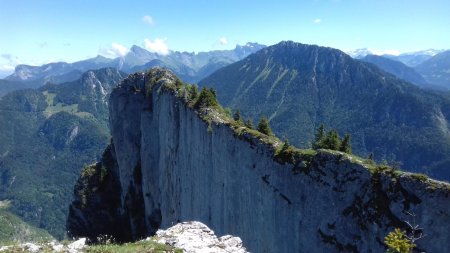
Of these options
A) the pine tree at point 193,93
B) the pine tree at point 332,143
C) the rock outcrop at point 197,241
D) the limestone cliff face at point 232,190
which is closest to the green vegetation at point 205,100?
the limestone cliff face at point 232,190

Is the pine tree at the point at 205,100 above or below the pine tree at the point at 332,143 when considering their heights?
above

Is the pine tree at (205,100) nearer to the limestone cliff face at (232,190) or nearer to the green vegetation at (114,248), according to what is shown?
the limestone cliff face at (232,190)

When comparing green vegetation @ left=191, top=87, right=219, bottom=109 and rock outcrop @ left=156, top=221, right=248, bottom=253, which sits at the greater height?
green vegetation @ left=191, top=87, right=219, bottom=109

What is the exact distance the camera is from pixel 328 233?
112 ft

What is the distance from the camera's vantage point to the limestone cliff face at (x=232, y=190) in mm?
30078

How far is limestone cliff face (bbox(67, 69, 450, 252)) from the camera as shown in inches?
1184

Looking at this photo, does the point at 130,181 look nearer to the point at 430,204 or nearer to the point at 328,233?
the point at 328,233

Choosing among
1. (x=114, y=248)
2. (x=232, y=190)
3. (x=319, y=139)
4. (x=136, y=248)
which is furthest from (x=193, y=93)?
(x=114, y=248)

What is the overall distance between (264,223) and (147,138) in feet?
139

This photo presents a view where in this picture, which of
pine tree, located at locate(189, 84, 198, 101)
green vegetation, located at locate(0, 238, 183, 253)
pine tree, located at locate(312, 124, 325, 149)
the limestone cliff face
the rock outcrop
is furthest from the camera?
Result: pine tree, located at locate(189, 84, 198, 101)

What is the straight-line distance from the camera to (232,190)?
49.1 metres

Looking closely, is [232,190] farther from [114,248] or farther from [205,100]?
[114,248]

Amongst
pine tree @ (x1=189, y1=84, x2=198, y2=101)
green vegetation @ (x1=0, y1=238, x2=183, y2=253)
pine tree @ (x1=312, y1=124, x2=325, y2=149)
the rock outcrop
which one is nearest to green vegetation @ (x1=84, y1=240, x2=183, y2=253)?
green vegetation @ (x1=0, y1=238, x2=183, y2=253)

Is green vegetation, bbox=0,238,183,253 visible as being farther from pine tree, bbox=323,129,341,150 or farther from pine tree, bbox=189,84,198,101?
pine tree, bbox=189,84,198,101
